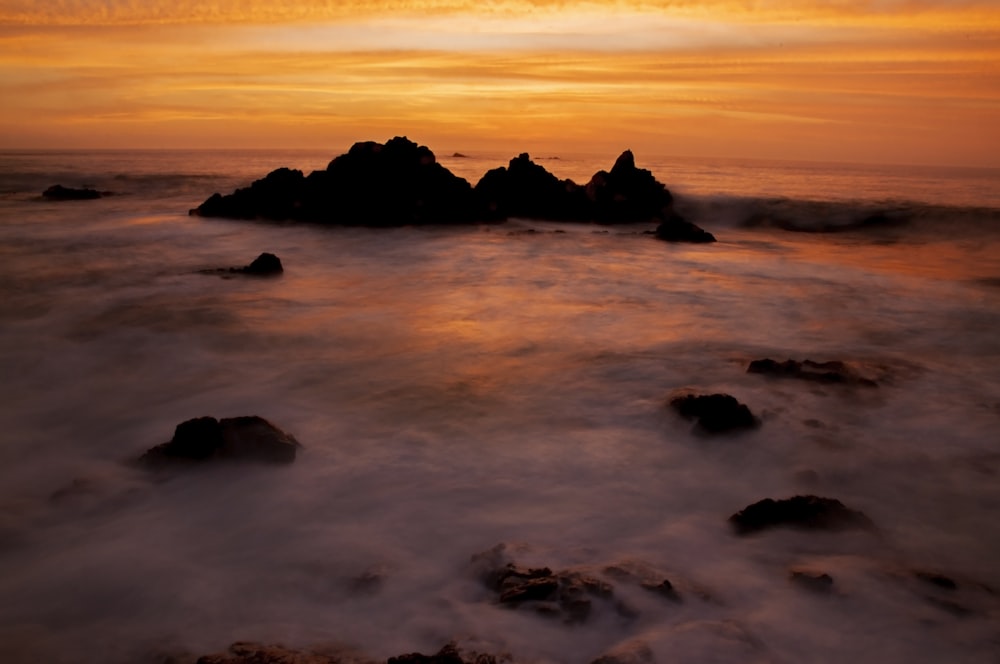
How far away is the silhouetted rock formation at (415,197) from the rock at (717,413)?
1445 cm

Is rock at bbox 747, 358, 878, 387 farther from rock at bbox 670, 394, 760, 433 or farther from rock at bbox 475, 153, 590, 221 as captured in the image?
rock at bbox 475, 153, 590, 221

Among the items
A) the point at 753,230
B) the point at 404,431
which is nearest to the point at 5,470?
the point at 404,431

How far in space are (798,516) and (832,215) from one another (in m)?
25.3

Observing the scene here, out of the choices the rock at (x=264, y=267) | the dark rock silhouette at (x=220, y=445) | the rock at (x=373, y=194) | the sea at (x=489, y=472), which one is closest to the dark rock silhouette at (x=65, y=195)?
the rock at (x=373, y=194)

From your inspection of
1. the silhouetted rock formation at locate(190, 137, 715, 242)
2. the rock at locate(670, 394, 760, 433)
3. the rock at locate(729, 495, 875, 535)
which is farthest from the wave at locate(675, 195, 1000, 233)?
the rock at locate(729, 495, 875, 535)

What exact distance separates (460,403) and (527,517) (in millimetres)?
2481

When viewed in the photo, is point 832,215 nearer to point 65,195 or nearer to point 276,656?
point 276,656

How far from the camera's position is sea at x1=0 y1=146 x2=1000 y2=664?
3.70 m

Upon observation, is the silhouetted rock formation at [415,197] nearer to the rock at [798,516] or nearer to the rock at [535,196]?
the rock at [535,196]

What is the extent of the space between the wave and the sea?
44.5 ft

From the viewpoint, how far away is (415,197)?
2208 centimetres

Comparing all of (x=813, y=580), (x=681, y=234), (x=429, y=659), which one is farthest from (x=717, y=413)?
(x=681, y=234)

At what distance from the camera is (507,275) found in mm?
14781

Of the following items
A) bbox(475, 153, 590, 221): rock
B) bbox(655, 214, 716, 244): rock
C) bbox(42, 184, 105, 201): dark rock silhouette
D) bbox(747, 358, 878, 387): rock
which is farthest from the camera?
bbox(42, 184, 105, 201): dark rock silhouette
